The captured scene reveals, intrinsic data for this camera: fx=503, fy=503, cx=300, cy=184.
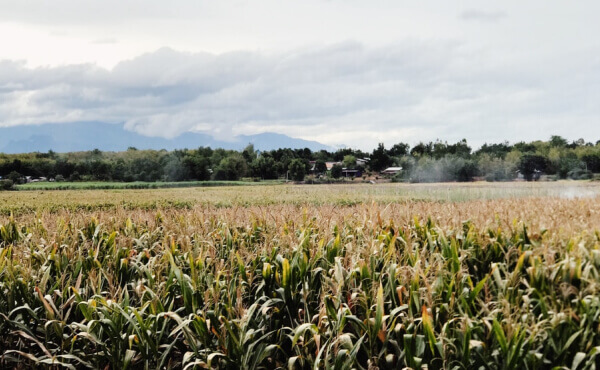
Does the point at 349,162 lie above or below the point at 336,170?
above

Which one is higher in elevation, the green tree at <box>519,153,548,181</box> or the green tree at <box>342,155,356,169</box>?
the green tree at <box>342,155,356,169</box>

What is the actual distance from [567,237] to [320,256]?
2696 millimetres

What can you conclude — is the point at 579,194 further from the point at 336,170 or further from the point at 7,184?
the point at 7,184

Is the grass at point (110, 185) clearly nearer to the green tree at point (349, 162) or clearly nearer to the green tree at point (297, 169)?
the green tree at point (297, 169)

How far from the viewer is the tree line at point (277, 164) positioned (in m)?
33.7

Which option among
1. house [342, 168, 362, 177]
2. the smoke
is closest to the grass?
house [342, 168, 362, 177]

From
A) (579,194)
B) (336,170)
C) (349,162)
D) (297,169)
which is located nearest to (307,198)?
(579,194)

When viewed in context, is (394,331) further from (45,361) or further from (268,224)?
(268,224)

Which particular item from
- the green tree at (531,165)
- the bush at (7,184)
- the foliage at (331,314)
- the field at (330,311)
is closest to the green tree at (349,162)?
the green tree at (531,165)

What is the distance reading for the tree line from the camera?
33.7 metres

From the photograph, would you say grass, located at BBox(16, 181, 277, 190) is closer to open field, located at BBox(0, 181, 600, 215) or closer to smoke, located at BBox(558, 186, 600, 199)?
open field, located at BBox(0, 181, 600, 215)

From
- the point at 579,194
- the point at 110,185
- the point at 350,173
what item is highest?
the point at 350,173

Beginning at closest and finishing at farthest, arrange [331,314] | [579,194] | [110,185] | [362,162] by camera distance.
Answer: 1. [331,314]
2. [579,194]
3. [110,185]
4. [362,162]

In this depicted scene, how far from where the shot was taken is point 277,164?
143 feet
